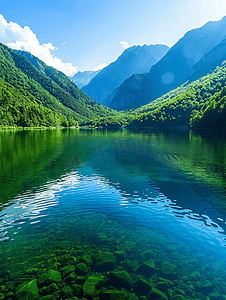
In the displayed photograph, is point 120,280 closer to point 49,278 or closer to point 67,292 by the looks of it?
point 67,292

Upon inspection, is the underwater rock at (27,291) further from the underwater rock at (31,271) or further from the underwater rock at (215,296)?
the underwater rock at (215,296)

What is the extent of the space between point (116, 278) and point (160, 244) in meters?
5.18

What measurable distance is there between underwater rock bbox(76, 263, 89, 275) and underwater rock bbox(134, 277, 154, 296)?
10.0 feet

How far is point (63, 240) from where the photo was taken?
14.8m

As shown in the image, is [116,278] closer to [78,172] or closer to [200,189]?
[200,189]

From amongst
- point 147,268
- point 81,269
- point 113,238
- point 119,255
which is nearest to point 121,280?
point 147,268

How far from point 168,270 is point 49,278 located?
7136 mm

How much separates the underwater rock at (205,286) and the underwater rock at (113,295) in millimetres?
4320

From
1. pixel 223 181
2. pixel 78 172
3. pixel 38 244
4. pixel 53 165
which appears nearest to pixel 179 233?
pixel 38 244

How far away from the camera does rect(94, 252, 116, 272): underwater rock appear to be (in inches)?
463

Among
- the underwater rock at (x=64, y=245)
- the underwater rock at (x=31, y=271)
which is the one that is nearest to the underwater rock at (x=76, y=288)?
the underwater rock at (x=31, y=271)

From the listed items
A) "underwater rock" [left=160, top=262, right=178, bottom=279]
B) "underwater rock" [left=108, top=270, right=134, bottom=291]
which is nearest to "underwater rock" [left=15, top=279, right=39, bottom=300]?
"underwater rock" [left=108, top=270, right=134, bottom=291]

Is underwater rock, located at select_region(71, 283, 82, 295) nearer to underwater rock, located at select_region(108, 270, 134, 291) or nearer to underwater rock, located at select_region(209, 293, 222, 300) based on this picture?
underwater rock, located at select_region(108, 270, 134, 291)

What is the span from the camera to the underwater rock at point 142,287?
395 inches
